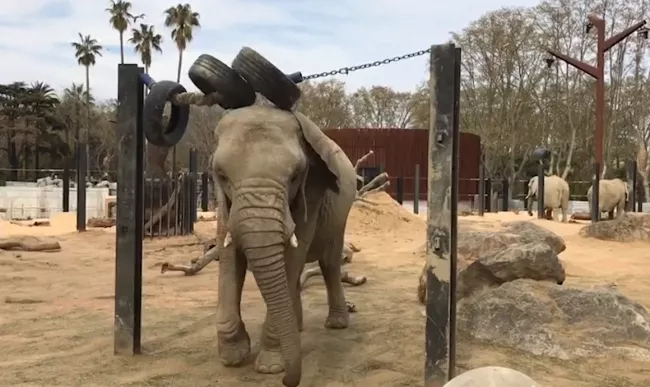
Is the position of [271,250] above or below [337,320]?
above

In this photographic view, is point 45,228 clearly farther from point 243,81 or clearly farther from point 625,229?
point 243,81

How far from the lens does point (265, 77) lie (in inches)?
166

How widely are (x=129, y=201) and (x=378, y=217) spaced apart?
11.0 metres

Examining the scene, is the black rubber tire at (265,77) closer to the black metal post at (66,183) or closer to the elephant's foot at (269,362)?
the elephant's foot at (269,362)

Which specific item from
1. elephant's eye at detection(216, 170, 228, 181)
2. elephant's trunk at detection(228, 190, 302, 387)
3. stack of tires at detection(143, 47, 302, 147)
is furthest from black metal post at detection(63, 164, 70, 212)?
elephant's trunk at detection(228, 190, 302, 387)

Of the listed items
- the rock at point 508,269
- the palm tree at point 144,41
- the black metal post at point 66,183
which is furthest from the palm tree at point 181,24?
the rock at point 508,269

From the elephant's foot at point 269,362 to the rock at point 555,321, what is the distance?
5.72 feet

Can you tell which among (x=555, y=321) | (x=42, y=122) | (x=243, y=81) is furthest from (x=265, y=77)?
(x=42, y=122)

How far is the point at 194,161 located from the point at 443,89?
13.1 metres

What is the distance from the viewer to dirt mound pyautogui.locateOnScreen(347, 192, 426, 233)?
15.2m

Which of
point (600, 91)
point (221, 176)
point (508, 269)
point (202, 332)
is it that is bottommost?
point (202, 332)

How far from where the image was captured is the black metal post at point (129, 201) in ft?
16.0

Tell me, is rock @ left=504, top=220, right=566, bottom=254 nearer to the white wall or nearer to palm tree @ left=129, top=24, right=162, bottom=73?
the white wall

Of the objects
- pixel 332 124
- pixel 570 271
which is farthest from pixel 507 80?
pixel 570 271
